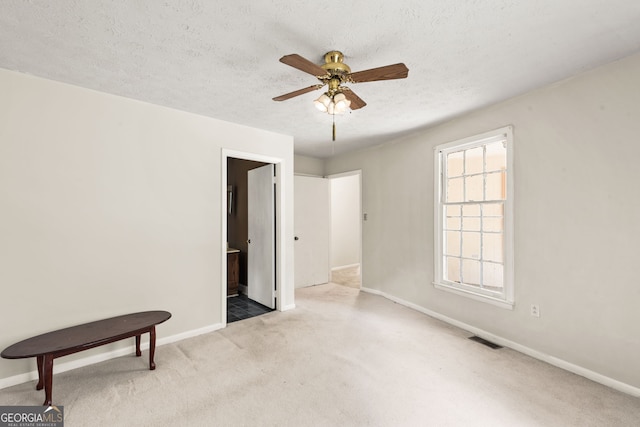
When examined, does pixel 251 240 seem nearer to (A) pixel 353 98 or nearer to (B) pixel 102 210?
(B) pixel 102 210

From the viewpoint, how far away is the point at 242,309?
155 inches

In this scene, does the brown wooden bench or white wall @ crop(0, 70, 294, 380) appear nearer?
the brown wooden bench

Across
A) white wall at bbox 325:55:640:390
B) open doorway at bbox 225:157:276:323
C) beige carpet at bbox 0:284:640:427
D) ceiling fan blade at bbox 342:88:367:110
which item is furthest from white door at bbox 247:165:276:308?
white wall at bbox 325:55:640:390

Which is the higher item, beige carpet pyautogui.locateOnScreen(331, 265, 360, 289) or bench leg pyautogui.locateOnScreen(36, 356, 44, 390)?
bench leg pyautogui.locateOnScreen(36, 356, 44, 390)

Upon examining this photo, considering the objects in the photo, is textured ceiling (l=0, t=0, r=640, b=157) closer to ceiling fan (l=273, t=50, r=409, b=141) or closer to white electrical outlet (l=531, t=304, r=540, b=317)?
ceiling fan (l=273, t=50, r=409, b=141)

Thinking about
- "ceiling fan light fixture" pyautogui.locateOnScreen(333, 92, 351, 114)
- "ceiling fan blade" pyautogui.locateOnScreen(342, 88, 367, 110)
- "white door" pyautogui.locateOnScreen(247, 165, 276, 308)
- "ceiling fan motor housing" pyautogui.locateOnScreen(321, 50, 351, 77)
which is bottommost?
"white door" pyautogui.locateOnScreen(247, 165, 276, 308)

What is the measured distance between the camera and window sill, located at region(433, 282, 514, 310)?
2.82 meters

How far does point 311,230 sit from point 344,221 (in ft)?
6.81

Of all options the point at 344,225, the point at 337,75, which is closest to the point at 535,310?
the point at 337,75

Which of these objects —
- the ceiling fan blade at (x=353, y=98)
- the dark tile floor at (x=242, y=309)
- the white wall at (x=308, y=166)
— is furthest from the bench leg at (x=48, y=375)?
the white wall at (x=308, y=166)

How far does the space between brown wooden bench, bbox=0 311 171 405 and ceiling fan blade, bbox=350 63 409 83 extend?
249cm

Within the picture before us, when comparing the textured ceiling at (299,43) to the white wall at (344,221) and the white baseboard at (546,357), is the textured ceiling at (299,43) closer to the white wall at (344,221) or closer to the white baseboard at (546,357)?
the white baseboard at (546,357)

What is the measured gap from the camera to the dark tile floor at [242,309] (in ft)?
12.0

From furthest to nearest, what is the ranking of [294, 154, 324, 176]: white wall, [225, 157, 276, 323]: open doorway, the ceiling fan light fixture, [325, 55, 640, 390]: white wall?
1. [294, 154, 324, 176]: white wall
2. [225, 157, 276, 323]: open doorway
3. [325, 55, 640, 390]: white wall
4. the ceiling fan light fixture
